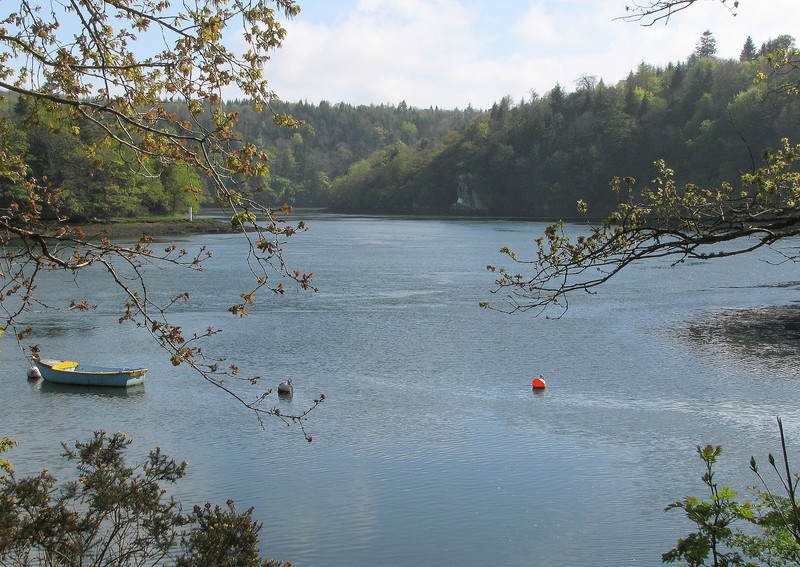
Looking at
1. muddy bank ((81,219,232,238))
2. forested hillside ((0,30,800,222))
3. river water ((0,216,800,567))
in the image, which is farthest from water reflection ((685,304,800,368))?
muddy bank ((81,219,232,238))

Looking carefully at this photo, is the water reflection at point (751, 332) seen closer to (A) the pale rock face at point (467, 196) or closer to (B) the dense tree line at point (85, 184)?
(B) the dense tree line at point (85, 184)

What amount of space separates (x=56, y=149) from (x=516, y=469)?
187 feet

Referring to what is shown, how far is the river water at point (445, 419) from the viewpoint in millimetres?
12164

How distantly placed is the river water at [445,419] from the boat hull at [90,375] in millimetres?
375

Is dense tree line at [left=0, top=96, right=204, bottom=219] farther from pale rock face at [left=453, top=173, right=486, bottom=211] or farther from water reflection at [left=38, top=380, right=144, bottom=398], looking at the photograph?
pale rock face at [left=453, top=173, right=486, bottom=211]

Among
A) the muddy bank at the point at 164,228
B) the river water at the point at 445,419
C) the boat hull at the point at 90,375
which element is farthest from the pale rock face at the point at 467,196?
the boat hull at the point at 90,375

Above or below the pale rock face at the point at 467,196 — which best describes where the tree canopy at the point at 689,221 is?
below

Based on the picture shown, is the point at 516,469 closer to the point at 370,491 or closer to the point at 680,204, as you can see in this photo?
the point at 370,491

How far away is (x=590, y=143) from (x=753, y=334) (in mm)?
87396

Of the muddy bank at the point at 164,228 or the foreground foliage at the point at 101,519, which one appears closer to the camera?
the foreground foliage at the point at 101,519

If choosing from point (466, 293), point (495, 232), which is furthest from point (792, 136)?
point (466, 293)

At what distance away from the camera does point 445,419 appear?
17.3 metres

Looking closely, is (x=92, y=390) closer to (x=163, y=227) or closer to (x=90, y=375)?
(x=90, y=375)

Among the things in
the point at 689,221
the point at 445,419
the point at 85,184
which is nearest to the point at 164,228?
the point at 85,184
